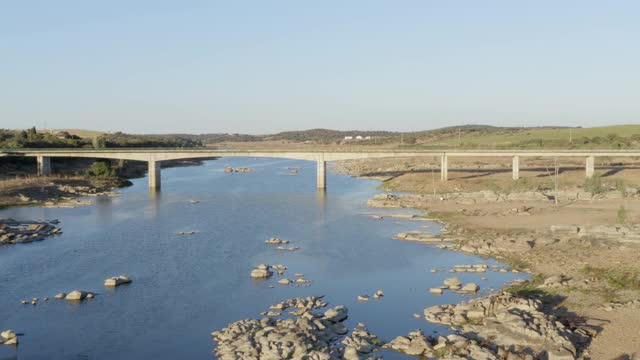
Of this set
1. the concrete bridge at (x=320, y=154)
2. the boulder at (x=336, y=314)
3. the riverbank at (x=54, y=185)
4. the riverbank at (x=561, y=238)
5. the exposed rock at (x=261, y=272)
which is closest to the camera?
the riverbank at (x=561, y=238)

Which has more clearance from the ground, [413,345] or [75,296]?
[75,296]

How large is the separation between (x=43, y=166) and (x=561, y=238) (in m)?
90.9

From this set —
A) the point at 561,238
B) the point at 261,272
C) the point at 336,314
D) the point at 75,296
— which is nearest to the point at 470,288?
the point at 336,314

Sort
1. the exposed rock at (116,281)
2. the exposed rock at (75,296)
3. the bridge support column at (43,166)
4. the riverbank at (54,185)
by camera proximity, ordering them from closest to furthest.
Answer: the exposed rock at (75,296)
the exposed rock at (116,281)
the riverbank at (54,185)
the bridge support column at (43,166)

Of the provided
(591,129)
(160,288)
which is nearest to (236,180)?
(160,288)

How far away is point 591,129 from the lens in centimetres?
18412

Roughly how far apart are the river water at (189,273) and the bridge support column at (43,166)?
110 feet

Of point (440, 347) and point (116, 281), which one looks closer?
point (440, 347)

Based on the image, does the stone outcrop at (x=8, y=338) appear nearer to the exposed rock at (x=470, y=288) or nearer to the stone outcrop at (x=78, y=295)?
the stone outcrop at (x=78, y=295)

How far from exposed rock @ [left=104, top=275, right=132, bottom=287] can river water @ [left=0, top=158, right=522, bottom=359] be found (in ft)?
1.80

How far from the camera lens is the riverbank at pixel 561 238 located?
29469 mm

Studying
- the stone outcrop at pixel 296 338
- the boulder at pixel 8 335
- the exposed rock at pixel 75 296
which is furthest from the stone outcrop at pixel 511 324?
the boulder at pixel 8 335

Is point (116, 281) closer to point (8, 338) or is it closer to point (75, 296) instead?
point (75, 296)

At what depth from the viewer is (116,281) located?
37.9 meters
